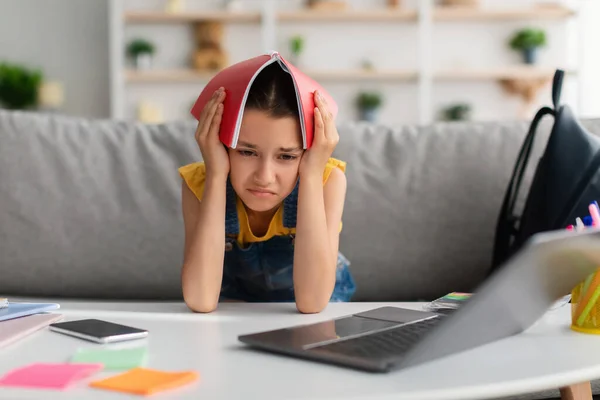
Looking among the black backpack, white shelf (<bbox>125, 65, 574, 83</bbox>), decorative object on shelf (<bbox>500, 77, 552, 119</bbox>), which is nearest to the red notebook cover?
the black backpack

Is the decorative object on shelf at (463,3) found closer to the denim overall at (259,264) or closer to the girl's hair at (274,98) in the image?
the denim overall at (259,264)

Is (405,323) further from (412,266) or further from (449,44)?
(449,44)

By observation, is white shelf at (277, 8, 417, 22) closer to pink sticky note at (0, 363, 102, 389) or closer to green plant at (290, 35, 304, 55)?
green plant at (290, 35, 304, 55)

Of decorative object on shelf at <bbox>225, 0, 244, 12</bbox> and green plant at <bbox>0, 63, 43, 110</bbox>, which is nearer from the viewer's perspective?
green plant at <bbox>0, 63, 43, 110</bbox>

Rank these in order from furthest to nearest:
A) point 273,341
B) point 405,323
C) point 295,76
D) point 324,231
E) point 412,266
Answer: point 412,266 → point 324,231 → point 295,76 → point 405,323 → point 273,341

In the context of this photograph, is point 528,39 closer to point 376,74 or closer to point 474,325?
point 376,74

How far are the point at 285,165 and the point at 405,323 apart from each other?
0.38 meters

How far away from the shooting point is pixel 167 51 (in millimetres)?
4859

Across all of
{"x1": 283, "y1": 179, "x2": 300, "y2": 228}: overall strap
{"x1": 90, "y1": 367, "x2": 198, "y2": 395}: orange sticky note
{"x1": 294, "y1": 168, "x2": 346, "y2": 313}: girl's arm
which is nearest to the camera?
{"x1": 90, "y1": 367, "x2": 198, "y2": 395}: orange sticky note

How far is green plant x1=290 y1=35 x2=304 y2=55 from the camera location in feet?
15.4

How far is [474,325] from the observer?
0.66 m

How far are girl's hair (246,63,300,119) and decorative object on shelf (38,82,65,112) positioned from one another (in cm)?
390

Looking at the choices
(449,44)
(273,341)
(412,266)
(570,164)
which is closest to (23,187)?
(412,266)

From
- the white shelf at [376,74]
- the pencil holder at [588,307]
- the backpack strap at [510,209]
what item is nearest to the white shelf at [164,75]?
the white shelf at [376,74]
